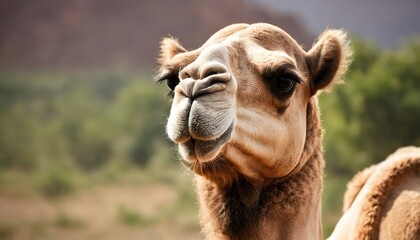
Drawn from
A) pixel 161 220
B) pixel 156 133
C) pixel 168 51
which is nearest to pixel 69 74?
pixel 156 133

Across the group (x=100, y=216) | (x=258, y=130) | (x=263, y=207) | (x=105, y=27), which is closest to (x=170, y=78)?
(x=258, y=130)

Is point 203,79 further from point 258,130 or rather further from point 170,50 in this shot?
point 170,50

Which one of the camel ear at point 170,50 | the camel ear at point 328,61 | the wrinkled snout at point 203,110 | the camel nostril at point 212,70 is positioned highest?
the camel ear at point 170,50

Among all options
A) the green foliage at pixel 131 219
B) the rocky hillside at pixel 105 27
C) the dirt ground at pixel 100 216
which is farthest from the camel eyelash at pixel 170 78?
the rocky hillside at pixel 105 27

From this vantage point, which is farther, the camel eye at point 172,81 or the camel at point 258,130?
the camel eye at point 172,81

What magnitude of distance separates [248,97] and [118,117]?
36211 millimetres

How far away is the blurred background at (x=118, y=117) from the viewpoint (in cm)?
1459

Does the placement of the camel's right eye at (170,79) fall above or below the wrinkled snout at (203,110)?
above

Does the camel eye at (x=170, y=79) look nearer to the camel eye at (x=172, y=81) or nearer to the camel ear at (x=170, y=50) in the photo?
the camel eye at (x=172, y=81)

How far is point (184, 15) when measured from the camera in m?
79.8

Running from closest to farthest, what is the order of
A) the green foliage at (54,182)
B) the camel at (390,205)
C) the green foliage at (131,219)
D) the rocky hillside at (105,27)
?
the camel at (390,205) < the green foliage at (131,219) < the green foliage at (54,182) < the rocky hillside at (105,27)

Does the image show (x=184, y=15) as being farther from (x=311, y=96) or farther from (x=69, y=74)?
(x=311, y=96)

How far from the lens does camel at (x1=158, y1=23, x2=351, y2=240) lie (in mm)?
3459

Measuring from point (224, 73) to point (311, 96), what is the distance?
41.9 inches
